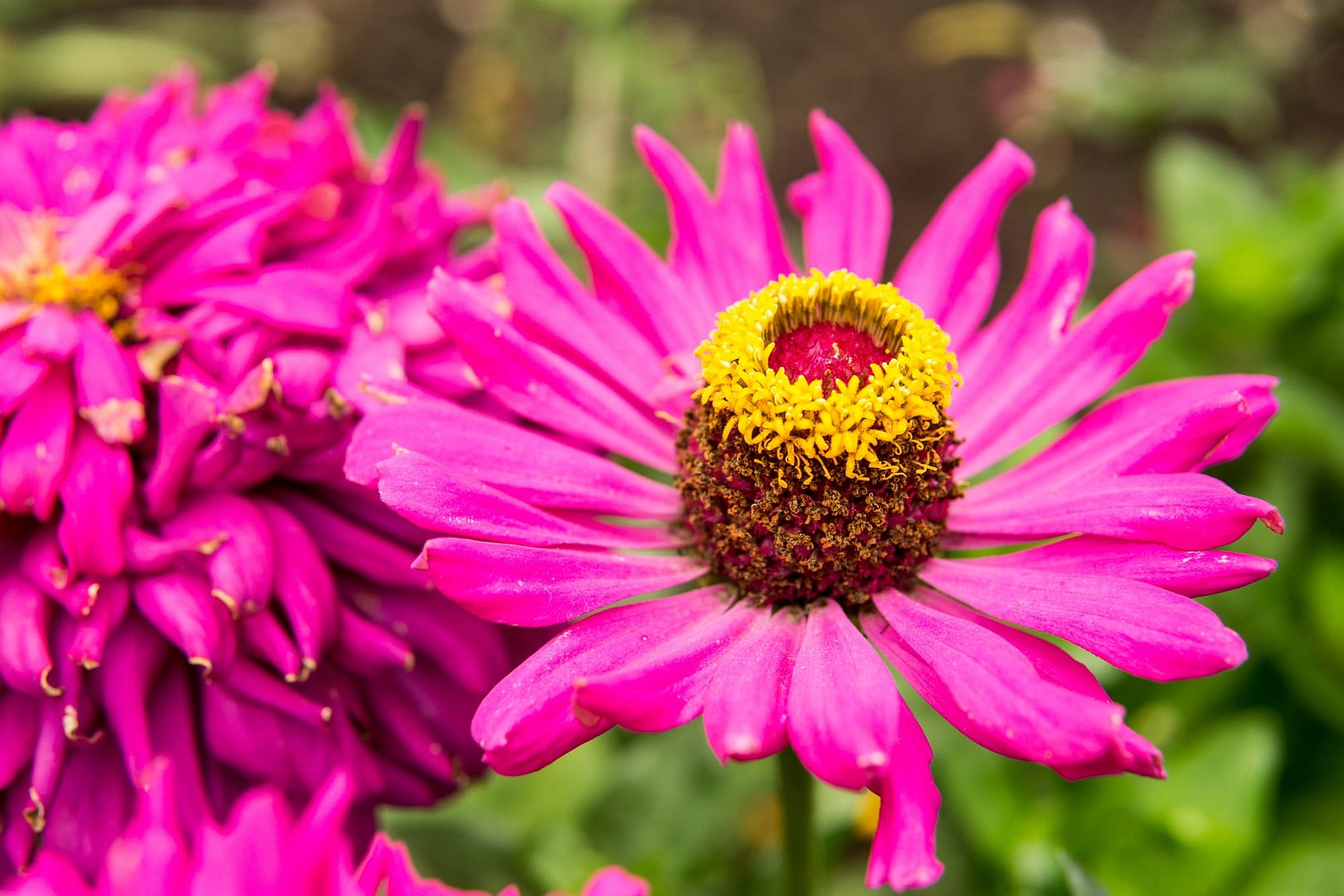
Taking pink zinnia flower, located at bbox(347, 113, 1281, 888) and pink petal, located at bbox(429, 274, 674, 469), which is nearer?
pink zinnia flower, located at bbox(347, 113, 1281, 888)

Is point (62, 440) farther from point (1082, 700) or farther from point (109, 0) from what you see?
point (109, 0)

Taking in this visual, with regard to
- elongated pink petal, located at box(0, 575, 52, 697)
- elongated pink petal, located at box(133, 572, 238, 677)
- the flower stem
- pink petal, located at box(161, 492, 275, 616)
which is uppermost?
pink petal, located at box(161, 492, 275, 616)

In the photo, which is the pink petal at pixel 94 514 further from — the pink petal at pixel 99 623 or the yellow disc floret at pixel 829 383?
the yellow disc floret at pixel 829 383

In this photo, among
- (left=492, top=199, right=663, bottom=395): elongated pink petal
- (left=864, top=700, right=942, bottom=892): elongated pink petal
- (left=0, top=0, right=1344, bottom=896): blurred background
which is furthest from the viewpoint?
(left=0, top=0, right=1344, bottom=896): blurred background

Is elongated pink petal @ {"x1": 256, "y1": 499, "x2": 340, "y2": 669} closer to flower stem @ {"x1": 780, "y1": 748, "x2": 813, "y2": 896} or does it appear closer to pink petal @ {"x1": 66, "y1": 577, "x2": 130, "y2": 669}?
pink petal @ {"x1": 66, "y1": 577, "x2": 130, "y2": 669}

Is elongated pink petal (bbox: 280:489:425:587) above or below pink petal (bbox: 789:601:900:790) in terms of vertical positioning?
below

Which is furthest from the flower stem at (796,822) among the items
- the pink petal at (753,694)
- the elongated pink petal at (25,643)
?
the elongated pink petal at (25,643)

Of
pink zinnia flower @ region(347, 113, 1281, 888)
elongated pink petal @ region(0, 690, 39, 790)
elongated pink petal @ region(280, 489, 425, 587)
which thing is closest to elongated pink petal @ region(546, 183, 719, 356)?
pink zinnia flower @ region(347, 113, 1281, 888)

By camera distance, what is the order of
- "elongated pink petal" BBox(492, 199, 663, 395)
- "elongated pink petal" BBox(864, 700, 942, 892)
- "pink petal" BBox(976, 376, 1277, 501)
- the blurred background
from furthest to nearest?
the blurred background
"elongated pink petal" BBox(492, 199, 663, 395)
"pink petal" BBox(976, 376, 1277, 501)
"elongated pink petal" BBox(864, 700, 942, 892)
